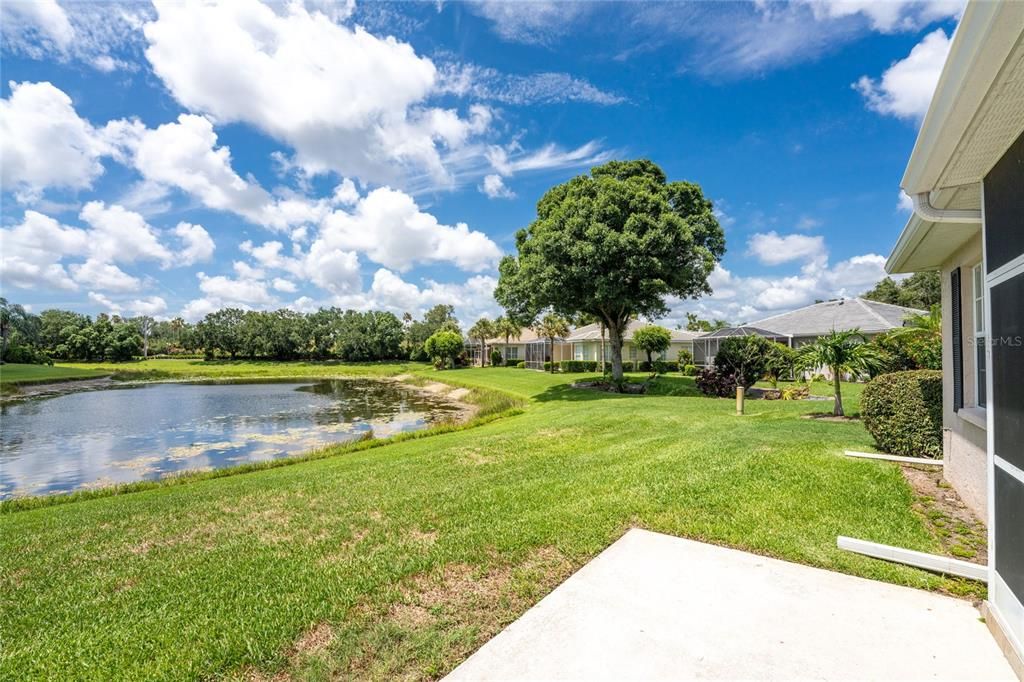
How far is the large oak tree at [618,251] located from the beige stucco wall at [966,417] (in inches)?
501

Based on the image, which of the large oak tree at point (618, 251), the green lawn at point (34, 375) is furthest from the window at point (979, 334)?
the green lawn at point (34, 375)

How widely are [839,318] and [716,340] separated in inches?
279

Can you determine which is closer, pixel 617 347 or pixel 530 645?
pixel 530 645

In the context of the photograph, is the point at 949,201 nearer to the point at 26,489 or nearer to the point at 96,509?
the point at 96,509

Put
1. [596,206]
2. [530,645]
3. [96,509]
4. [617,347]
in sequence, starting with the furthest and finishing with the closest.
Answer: [617,347], [596,206], [96,509], [530,645]

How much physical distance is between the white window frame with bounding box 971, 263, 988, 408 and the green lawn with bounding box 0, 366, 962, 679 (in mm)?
1261

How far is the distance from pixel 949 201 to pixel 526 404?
16667 mm

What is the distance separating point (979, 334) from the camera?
4645 mm

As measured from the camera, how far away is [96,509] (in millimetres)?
6652

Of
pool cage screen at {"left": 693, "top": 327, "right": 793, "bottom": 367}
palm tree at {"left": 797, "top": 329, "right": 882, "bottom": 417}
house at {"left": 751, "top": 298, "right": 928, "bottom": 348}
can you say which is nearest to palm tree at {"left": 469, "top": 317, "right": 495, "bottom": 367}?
A: pool cage screen at {"left": 693, "top": 327, "right": 793, "bottom": 367}

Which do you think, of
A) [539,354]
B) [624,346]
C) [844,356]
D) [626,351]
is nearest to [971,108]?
[844,356]

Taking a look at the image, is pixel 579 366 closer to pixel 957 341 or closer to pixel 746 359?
pixel 746 359

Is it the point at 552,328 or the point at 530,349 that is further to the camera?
the point at 530,349

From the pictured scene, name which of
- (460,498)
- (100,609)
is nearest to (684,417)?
(460,498)
